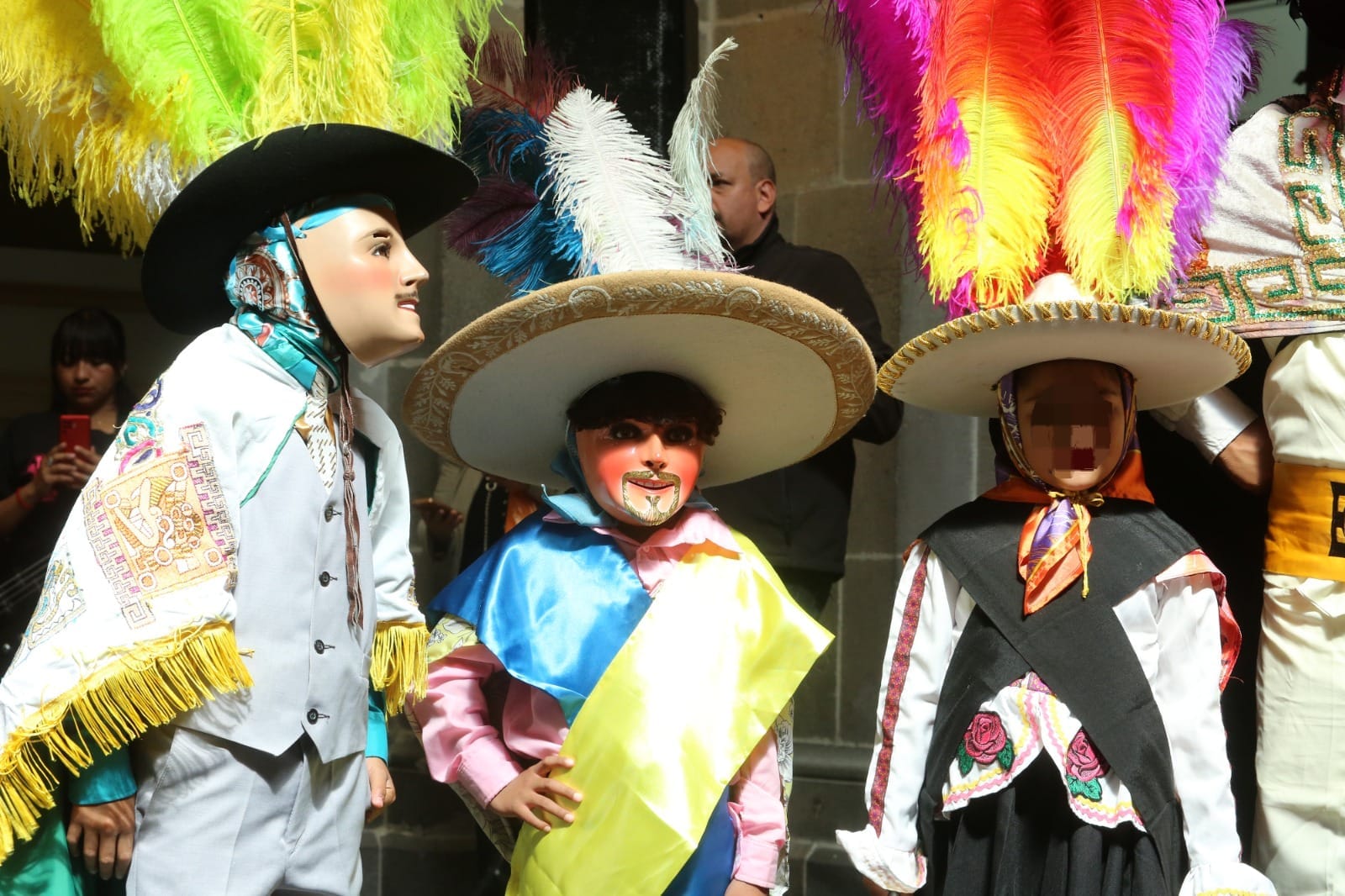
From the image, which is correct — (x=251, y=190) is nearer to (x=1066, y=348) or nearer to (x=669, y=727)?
(x=669, y=727)

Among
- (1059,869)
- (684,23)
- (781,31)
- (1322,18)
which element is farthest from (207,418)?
(781,31)

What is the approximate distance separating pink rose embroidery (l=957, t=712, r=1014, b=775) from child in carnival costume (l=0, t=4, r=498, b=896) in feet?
3.71

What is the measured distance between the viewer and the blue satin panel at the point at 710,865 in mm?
3201

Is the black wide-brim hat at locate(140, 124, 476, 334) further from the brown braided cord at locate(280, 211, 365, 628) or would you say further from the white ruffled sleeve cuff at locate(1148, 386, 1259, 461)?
the white ruffled sleeve cuff at locate(1148, 386, 1259, 461)

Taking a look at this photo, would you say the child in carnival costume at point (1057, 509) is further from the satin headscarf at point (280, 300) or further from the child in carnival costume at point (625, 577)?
the satin headscarf at point (280, 300)

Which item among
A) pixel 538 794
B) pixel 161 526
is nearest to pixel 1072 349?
pixel 538 794

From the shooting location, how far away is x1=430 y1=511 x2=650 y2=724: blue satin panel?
3.26 m

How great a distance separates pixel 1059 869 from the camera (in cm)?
317

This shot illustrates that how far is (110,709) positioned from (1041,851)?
1.83m

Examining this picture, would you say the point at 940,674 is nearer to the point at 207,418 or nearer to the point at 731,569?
the point at 731,569

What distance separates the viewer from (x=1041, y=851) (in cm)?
321

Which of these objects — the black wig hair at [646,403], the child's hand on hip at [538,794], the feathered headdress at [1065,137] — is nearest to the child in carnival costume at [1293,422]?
the feathered headdress at [1065,137]

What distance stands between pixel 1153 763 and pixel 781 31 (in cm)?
331

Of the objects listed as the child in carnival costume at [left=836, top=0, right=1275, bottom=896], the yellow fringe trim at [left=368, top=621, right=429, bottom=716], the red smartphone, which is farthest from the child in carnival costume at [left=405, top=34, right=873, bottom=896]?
the red smartphone
